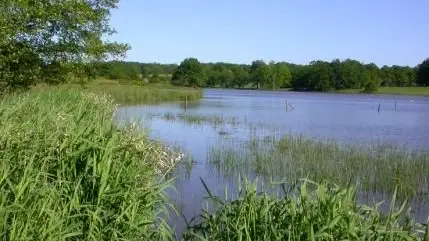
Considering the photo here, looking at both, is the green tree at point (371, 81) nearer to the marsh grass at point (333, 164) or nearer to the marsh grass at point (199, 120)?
the marsh grass at point (199, 120)

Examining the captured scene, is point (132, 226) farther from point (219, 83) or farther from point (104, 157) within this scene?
point (219, 83)

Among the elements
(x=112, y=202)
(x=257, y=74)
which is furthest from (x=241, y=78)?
(x=112, y=202)

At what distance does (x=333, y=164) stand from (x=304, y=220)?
35.7 ft

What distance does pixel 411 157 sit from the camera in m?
15.9

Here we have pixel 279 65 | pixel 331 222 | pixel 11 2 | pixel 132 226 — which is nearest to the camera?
pixel 331 222

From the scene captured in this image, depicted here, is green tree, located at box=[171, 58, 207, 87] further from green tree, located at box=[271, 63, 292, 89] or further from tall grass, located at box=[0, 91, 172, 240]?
tall grass, located at box=[0, 91, 172, 240]

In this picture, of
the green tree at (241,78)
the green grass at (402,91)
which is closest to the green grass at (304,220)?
the green grass at (402,91)

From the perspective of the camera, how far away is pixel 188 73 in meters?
124

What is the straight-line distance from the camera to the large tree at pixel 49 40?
49.8 ft

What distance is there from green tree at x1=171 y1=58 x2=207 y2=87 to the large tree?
10151 cm

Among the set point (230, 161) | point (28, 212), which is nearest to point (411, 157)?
point (230, 161)

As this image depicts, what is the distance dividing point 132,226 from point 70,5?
12844 mm

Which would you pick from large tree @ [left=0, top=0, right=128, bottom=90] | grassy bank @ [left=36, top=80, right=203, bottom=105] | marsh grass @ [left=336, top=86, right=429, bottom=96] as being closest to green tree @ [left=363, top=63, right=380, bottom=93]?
marsh grass @ [left=336, top=86, right=429, bottom=96]

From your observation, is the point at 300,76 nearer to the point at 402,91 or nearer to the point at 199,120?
the point at 402,91
